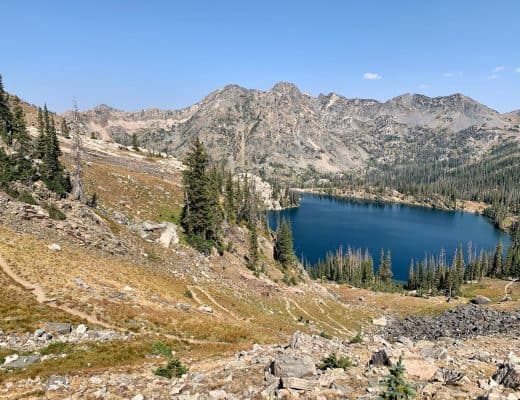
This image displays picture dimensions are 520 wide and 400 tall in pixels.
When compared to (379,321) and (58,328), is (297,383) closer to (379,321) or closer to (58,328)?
(58,328)

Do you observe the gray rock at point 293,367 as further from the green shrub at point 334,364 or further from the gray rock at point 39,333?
the gray rock at point 39,333

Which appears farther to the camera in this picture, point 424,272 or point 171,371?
point 424,272

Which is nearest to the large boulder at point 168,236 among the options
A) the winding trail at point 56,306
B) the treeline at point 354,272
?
the winding trail at point 56,306

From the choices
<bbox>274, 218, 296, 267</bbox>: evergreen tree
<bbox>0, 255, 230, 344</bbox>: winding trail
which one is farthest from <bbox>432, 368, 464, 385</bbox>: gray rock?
<bbox>274, 218, 296, 267</bbox>: evergreen tree

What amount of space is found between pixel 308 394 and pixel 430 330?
68.7m

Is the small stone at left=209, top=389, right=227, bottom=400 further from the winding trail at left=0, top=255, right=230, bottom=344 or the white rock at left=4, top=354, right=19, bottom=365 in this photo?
the winding trail at left=0, top=255, right=230, bottom=344

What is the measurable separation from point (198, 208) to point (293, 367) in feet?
199

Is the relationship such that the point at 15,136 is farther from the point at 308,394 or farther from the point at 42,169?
the point at 308,394

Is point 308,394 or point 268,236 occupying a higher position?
point 308,394

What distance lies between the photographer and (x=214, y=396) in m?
16.0

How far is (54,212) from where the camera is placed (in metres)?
50.2

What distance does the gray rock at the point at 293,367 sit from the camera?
17438 mm

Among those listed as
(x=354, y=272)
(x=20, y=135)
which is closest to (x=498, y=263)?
(x=354, y=272)

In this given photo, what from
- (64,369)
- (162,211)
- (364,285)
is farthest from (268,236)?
(64,369)
